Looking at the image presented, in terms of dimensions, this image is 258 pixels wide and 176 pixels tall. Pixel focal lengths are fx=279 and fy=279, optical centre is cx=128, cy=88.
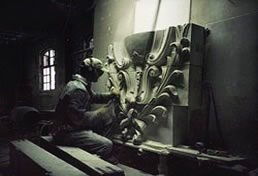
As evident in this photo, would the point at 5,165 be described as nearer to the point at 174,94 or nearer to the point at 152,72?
the point at 152,72

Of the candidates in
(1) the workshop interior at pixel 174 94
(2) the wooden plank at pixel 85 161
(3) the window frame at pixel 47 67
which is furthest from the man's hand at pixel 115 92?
(3) the window frame at pixel 47 67

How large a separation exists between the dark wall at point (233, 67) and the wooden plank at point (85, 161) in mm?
1512

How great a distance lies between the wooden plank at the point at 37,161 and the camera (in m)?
3.54

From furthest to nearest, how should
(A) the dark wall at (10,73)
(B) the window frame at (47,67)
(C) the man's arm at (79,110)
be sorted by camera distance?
(A) the dark wall at (10,73), (B) the window frame at (47,67), (C) the man's arm at (79,110)

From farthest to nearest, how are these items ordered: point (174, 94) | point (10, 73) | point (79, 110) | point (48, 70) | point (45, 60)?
point (10, 73) → point (45, 60) → point (48, 70) → point (79, 110) → point (174, 94)

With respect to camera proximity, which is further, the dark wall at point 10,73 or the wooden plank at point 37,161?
the dark wall at point 10,73

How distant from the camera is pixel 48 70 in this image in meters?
13.7

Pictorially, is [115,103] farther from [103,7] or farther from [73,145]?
[103,7]

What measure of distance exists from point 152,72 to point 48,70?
10382mm

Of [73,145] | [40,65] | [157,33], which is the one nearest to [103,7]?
[157,33]

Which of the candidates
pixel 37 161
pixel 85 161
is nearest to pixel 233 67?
pixel 85 161

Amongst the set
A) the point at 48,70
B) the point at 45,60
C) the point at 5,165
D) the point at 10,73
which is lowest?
the point at 5,165

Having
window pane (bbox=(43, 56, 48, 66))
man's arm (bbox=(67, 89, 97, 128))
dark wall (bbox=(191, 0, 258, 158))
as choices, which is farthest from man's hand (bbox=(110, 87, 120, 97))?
window pane (bbox=(43, 56, 48, 66))

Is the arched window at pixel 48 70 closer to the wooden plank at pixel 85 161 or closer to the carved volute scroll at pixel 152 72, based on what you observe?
the wooden plank at pixel 85 161
